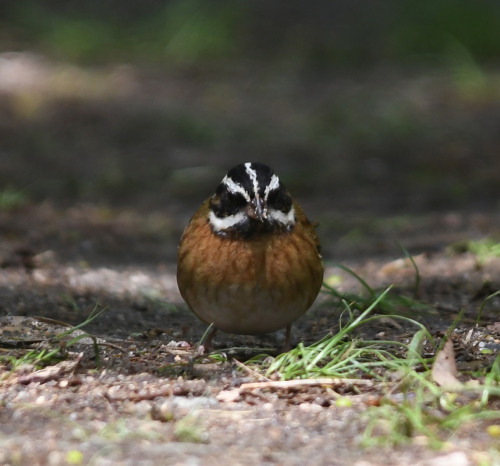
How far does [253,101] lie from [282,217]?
7.98 meters

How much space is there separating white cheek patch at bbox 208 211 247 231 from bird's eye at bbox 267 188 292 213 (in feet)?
0.55

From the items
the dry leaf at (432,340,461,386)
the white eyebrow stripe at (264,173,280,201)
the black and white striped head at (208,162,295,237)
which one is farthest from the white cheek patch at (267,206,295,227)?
the dry leaf at (432,340,461,386)

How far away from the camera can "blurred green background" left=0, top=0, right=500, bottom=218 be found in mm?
10570

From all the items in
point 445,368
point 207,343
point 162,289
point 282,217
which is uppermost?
point 282,217

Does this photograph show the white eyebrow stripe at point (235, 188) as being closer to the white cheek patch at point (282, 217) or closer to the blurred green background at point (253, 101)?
the white cheek patch at point (282, 217)

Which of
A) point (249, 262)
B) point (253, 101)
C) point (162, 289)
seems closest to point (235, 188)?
point (249, 262)

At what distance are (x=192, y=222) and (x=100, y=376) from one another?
1216mm

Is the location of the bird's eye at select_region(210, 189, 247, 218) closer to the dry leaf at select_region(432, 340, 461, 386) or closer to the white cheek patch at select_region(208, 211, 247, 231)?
the white cheek patch at select_region(208, 211, 247, 231)

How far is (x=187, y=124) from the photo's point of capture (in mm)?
12492

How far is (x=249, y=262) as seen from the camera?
5.44 meters

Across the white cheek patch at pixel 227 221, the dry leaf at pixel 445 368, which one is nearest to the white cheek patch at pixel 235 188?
the white cheek patch at pixel 227 221

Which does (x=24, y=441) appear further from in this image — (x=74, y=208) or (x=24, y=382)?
(x=74, y=208)

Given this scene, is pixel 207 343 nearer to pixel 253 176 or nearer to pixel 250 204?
pixel 250 204

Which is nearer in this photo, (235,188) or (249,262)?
(249,262)
